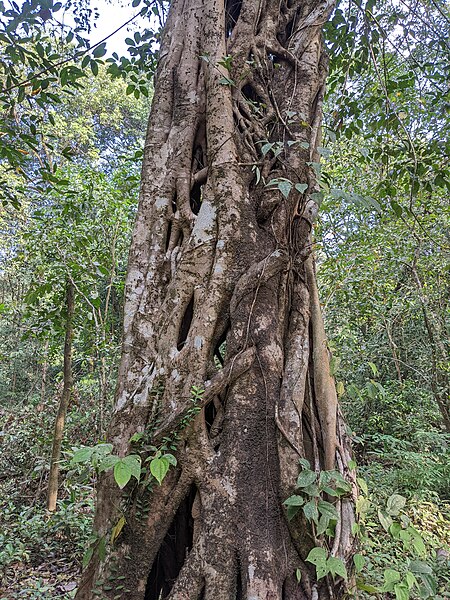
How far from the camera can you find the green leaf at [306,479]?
145 centimetres

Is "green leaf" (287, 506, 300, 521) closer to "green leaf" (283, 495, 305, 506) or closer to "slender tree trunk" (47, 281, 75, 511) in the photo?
"green leaf" (283, 495, 305, 506)

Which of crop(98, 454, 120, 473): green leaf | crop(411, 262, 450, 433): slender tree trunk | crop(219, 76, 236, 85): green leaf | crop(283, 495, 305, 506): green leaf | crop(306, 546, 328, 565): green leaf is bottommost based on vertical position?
crop(306, 546, 328, 565): green leaf

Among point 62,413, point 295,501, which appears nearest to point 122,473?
point 295,501

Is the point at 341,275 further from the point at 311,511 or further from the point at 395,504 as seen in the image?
the point at 311,511

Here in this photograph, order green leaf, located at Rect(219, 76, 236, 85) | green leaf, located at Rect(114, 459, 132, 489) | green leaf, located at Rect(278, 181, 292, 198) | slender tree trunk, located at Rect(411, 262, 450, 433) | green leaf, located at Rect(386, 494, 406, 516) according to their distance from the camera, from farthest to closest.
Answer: slender tree trunk, located at Rect(411, 262, 450, 433), green leaf, located at Rect(219, 76, 236, 85), green leaf, located at Rect(278, 181, 292, 198), green leaf, located at Rect(386, 494, 406, 516), green leaf, located at Rect(114, 459, 132, 489)

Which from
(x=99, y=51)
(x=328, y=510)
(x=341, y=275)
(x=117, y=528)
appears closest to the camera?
(x=328, y=510)

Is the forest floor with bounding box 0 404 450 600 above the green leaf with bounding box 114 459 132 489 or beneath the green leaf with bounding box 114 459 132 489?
beneath

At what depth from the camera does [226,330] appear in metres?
1.81

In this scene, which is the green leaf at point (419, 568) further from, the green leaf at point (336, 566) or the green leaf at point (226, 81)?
the green leaf at point (226, 81)

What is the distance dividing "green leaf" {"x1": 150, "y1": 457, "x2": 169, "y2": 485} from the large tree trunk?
0.20 m

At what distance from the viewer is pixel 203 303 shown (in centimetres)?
180

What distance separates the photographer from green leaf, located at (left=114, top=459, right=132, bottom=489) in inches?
50.7

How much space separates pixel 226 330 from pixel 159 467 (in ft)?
2.08

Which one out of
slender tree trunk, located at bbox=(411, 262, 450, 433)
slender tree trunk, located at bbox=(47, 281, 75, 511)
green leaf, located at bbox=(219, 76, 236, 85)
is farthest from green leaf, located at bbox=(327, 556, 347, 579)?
slender tree trunk, located at bbox=(411, 262, 450, 433)
